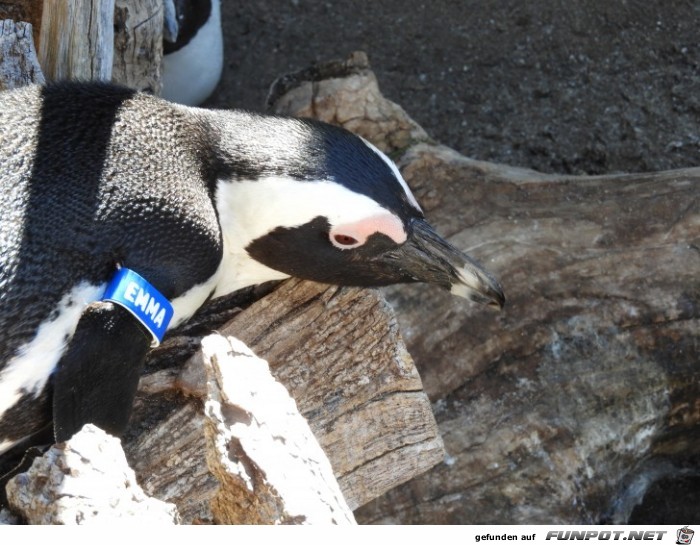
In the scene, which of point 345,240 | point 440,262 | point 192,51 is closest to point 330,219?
point 345,240

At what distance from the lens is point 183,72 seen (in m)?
2.77

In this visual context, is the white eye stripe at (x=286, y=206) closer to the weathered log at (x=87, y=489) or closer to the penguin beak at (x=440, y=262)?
the penguin beak at (x=440, y=262)

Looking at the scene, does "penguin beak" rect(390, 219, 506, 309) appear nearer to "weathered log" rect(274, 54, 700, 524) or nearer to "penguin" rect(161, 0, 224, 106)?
"weathered log" rect(274, 54, 700, 524)

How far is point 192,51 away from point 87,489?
1832 mm

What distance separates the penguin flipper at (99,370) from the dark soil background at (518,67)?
152 cm

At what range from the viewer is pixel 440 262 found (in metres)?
1.67

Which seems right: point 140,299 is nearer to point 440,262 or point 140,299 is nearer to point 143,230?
point 143,230

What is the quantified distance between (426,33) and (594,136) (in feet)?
2.13

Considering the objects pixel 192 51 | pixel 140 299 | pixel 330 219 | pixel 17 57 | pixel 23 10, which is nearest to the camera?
pixel 140 299

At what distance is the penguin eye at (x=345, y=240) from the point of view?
1.64 m

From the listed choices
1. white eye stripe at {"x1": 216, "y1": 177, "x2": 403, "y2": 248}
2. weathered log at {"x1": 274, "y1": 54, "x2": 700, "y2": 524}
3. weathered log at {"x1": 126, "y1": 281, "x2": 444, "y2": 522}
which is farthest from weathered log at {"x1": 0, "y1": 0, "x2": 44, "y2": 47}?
weathered log at {"x1": 274, "y1": 54, "x2": 700, "y2": 524}

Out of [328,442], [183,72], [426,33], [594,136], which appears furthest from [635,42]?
[328,442]

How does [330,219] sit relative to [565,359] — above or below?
above

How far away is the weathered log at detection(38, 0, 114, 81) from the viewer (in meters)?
1.83
